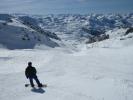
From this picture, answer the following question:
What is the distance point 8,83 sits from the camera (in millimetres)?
21000

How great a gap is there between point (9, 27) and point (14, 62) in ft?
284

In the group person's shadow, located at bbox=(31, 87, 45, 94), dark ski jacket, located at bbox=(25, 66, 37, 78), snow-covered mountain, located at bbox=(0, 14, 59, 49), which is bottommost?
snow-covered mountain, located at bbox=(0, 14, 59, 49)

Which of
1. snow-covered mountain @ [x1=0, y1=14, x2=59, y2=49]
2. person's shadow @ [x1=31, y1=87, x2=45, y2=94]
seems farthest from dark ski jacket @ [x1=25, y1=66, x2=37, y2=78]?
snow-covered mountain @ [x1=0, y1=14, x2=59, y2=49]

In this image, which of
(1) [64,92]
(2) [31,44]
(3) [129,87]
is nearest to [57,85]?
(1) [64,92]

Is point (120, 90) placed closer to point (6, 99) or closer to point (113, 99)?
point (113, 99)

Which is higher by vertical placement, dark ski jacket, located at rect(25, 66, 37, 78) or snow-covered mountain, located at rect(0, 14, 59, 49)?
dark ski jacket, located at rect(25, 66, 37, 78)

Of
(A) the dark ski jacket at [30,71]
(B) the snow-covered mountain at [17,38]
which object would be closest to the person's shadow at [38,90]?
(A) the dark ski jacket at [30,71]

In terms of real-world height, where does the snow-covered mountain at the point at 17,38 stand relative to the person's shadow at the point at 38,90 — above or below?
below

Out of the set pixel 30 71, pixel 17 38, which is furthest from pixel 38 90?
pixel 17 38

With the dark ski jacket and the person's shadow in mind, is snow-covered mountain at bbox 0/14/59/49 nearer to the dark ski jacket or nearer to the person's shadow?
the dark ski jacket

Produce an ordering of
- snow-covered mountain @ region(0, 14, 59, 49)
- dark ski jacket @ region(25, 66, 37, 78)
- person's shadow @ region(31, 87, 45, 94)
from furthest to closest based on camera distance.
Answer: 1. snow-covered mountain @ region(0, 14, 59, 49)
2. dark ski jacket @ region(25, 66, 37, 78)
3. person's shadow @ region(31, 87, 45, 94)

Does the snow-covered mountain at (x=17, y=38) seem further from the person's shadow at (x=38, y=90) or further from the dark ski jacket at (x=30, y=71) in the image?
the person's shadow at (x=38, y=90)

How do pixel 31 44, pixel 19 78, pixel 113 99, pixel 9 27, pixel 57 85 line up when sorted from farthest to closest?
pixel 9 27, pixel 31 44, pixel 19 78, pixel 57 85, pixel 113 99

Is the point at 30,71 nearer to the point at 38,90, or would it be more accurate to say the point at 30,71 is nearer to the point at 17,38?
the point at 38,90
